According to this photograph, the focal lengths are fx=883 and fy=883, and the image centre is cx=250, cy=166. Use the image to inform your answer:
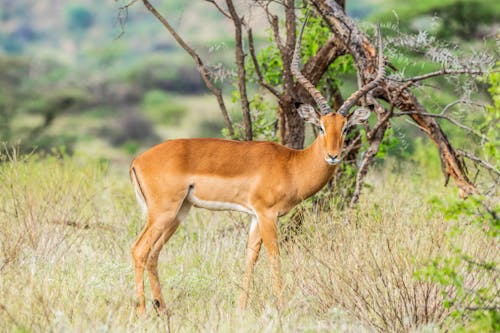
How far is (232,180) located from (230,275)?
661mm

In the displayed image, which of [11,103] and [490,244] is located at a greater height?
[490,244]

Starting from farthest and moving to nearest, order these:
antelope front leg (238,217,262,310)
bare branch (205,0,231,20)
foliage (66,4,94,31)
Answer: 1. foliage (66,4,94,31)
2. bare branch (205,0,231,20)
3. antelope front leg (238,217,262,310)

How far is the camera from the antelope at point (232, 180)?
586cm

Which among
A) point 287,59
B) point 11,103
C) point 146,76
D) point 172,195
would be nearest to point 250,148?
point 172,195

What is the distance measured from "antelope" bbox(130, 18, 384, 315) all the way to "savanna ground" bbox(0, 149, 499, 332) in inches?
7.8

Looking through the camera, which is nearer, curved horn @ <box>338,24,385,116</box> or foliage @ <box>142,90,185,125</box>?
curved horn @ <box>338,24,385,116</box>

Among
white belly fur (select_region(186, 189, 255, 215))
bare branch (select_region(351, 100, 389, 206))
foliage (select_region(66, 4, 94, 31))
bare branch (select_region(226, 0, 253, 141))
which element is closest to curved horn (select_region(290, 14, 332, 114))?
bare branch (select_region(351, 100, 389, 206))

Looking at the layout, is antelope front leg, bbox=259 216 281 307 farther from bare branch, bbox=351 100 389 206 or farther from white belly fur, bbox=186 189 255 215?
bare branch, bbox=351 100 389 206

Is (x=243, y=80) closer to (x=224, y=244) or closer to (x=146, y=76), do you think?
(x=224, y=244)

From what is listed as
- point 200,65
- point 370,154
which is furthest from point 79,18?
point 370,154

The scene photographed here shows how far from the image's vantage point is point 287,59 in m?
7.09

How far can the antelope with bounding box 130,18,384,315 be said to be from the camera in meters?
5.86

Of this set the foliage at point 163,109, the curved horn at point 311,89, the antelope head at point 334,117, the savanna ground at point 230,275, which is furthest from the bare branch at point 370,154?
the foliage at point 163,109

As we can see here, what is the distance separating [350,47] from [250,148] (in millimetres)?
1295
